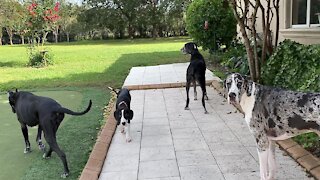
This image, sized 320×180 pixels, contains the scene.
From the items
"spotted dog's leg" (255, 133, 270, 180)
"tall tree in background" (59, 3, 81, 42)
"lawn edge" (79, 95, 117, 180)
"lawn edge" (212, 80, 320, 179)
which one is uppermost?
"tall tree in background" (59, 3, 81, 42)

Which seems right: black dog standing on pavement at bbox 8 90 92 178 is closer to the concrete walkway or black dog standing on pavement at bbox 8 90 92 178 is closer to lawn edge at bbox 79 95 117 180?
lawn edge at bbox 79 95 117 180

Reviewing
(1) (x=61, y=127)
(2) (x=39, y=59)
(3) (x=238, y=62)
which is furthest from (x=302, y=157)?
(2) (x=39, y=59)

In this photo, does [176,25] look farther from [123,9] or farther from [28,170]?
[28,170]

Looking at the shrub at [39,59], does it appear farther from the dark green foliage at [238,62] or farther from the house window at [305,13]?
the house window at [305,13]

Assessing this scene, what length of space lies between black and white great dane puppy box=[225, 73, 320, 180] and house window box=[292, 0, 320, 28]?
483 cm

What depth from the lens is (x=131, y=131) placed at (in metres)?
4.84

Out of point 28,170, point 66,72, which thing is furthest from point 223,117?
point 66,72

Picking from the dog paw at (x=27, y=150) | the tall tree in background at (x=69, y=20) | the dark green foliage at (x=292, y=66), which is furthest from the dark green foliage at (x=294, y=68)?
the tall tree in background at (x=69, y=20)

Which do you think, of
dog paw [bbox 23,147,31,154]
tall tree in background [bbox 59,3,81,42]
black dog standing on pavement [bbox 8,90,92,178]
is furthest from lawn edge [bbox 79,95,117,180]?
tall tree in background [bbox 59,3,81,42]

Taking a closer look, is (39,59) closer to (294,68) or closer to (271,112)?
(294,68)

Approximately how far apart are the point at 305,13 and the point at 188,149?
194 inches

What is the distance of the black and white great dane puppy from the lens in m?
2.50

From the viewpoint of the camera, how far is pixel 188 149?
4.02m

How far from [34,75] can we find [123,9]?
2777cm
